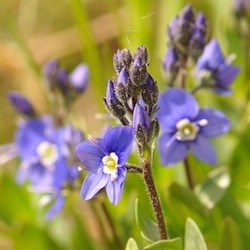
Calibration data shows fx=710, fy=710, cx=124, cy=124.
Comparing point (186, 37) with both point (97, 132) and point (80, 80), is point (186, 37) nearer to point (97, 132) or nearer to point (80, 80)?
point (80, 80)

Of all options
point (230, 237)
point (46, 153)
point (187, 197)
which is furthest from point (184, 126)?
point (46, 153)

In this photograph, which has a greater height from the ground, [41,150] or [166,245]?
[41,150]

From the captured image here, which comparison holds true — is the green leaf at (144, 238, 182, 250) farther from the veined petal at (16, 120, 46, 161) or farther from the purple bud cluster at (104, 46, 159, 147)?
the veined petal at (16, 120, 46, 161)

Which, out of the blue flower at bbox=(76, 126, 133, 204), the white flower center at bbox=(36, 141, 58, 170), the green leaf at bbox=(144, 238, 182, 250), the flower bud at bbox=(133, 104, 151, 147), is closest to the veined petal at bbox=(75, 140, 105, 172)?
the blue flower at bbox=(76, 126, 133, 204)

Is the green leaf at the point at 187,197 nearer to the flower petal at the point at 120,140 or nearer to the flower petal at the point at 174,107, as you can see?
the flower petal at the point at 174,107

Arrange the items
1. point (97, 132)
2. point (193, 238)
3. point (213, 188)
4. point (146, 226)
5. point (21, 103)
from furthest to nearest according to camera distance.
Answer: point (97, 132) → point (21, 103) → point (213, 188) → point (146, 226) → point (193, 238)

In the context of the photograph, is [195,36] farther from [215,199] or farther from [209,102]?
[209,102]

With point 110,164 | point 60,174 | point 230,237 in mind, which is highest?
point 110,164

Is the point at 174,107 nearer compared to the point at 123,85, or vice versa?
the point at 123,85
